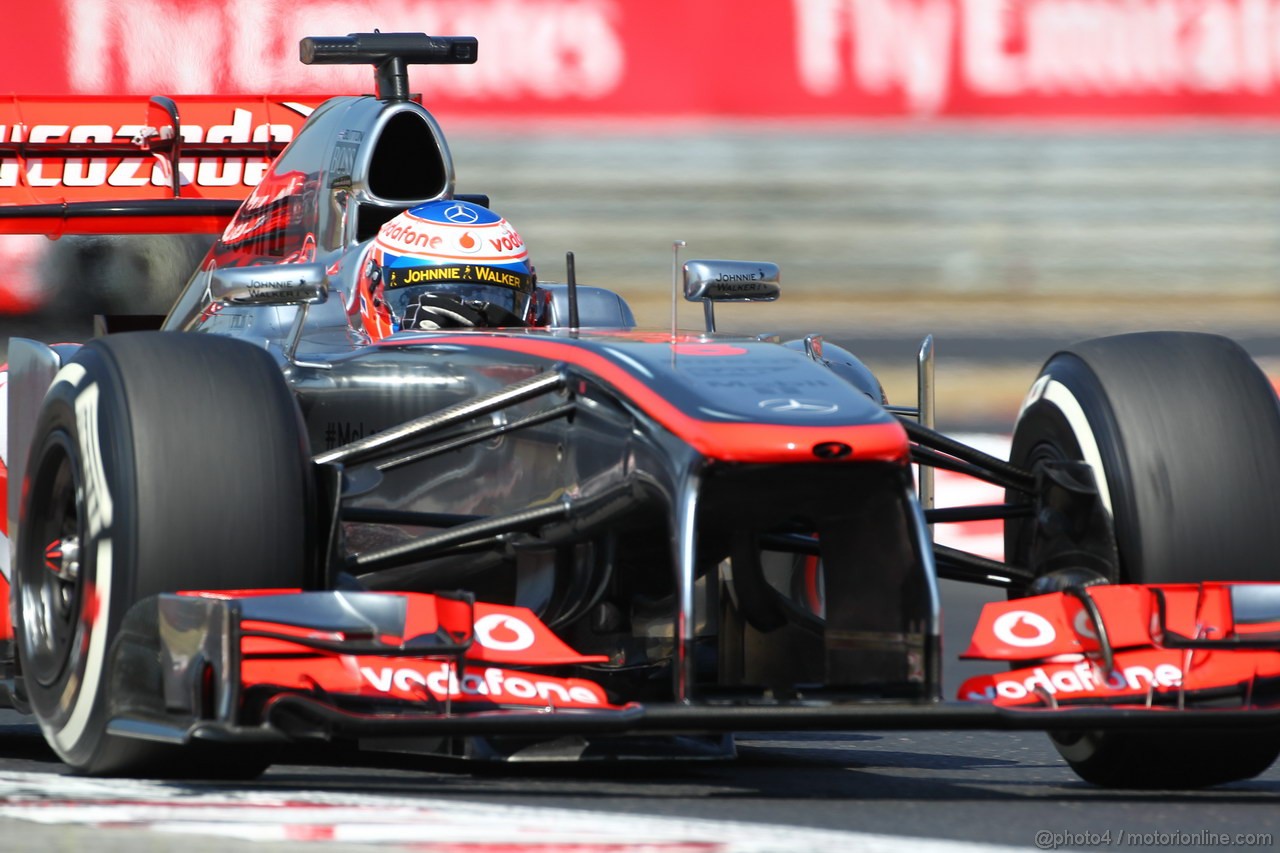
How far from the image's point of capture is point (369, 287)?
6.69 meters

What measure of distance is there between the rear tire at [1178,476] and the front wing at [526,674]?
0.90 feet

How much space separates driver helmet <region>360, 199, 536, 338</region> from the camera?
258 inches

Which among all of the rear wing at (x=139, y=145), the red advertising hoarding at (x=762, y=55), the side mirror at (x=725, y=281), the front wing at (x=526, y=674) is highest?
the red advertising hoarding at (x=762, y=55)

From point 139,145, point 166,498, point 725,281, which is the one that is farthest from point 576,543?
point 139,145

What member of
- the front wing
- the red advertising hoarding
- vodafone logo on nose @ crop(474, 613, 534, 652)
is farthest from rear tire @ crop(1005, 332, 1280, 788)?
the red advertising hoarding

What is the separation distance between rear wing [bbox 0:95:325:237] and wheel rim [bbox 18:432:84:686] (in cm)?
298

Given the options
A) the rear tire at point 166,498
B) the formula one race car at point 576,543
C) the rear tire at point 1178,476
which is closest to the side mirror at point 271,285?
the formula one race car at point 576,543

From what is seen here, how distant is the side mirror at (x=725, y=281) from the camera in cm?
672

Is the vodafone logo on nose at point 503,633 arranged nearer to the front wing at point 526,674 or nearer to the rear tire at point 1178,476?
the front wing at point 526,674

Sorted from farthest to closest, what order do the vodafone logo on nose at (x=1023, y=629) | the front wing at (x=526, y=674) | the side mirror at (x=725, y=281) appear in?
1. the side mirror at (x=725, y=281)
2. the vodafone logo on nose at (x=1023, y=629)
3. the front wing at (x=526, y=674)

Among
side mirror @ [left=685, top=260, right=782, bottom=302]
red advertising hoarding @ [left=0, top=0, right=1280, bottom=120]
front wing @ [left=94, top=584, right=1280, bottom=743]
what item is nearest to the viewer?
front wing @ [left=94, top=584, right=1280, bottom=743]

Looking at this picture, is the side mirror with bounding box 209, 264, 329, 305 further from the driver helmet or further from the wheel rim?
the wheel rim

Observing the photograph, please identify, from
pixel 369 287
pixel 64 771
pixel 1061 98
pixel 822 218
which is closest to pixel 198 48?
pixel 822 218

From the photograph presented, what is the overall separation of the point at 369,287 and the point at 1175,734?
2.47 m
